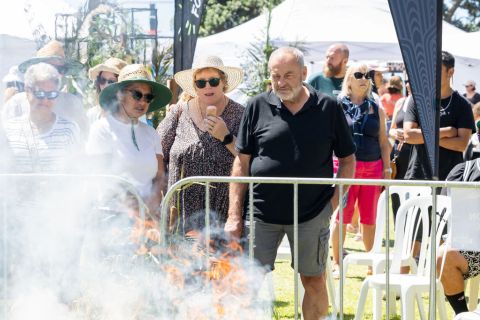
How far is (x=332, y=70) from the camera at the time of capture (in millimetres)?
7531

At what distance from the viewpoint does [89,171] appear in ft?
16.4

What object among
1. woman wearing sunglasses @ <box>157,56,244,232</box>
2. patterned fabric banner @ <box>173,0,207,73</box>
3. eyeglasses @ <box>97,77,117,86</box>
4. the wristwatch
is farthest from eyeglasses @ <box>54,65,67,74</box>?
patterned fabric banner @ <box>173,0,207,73</box>

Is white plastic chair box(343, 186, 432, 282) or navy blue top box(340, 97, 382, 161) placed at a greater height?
navy blue top box(340, 97, 382, 161)

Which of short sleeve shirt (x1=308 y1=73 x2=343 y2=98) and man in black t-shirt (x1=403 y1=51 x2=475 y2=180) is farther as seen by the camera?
short sleeve shirt (x1=308 y1=73 x2=343 y2=98)

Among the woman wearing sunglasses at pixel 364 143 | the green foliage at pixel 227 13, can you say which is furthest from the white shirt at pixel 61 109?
the green foliage at pixel 227 13

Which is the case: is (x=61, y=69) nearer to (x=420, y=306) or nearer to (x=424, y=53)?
(x=424, y=53)

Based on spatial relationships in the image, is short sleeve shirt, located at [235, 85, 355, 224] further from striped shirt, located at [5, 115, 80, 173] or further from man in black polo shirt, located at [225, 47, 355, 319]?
striped shirt, located at [5, 115, 80, 173]

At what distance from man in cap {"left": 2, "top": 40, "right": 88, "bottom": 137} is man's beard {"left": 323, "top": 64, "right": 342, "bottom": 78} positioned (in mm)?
2846

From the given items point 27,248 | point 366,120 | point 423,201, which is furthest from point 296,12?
point 27,248

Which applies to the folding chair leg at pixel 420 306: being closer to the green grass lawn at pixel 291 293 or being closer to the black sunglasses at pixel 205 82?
the green grass lawn at pixel 291 293

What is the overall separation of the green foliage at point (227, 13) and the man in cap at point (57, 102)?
33786 mm

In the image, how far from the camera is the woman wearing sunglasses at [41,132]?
4.90 meters

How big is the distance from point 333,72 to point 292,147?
3.16 meters

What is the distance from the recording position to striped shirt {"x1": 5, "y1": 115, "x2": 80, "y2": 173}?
4.90 metres
